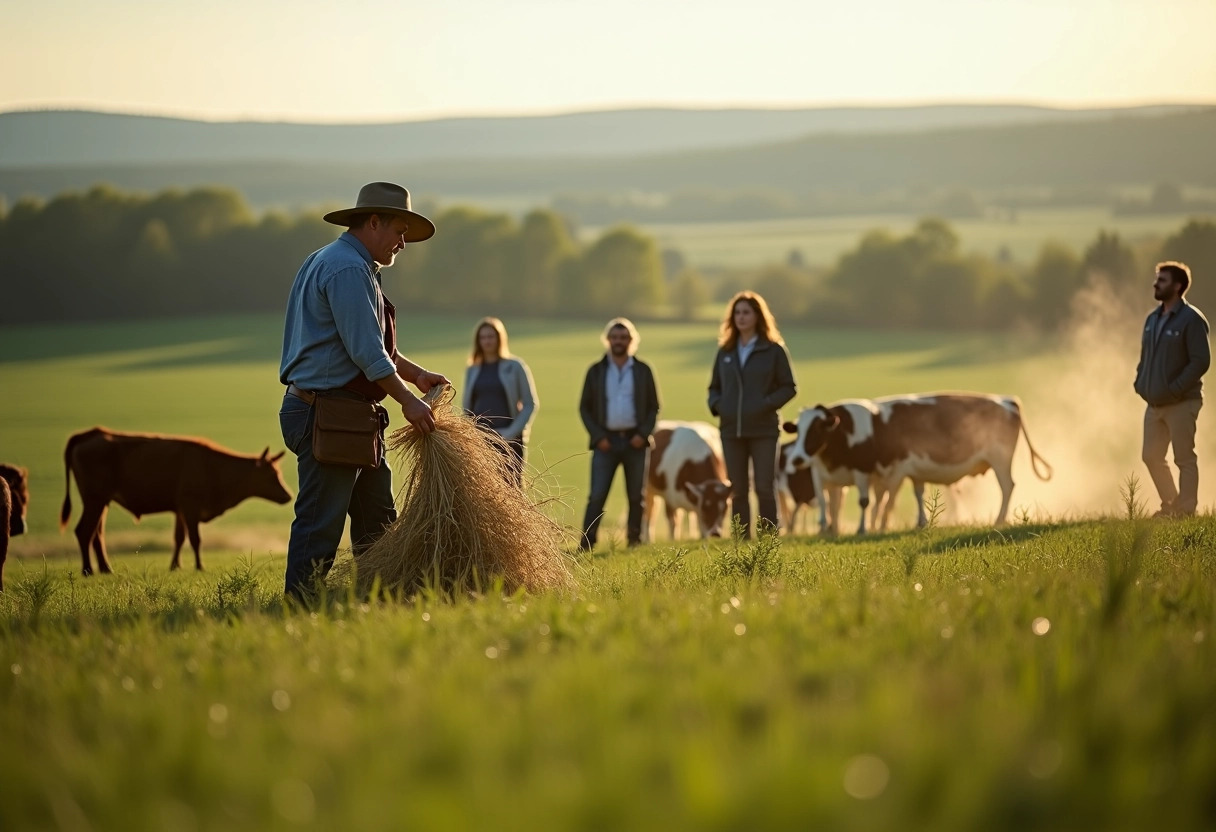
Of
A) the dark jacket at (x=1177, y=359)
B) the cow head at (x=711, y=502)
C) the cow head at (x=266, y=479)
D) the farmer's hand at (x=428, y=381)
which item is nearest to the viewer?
the farmer's hand at (x=428, y=381)

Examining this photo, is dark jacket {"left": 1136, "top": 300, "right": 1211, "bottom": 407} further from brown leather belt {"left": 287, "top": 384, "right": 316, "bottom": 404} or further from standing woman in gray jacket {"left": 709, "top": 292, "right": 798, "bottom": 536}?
brown leather belt {"left": 287, "top": 384, "right": 316, "bottom": 404}

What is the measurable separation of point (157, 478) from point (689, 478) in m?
8.03

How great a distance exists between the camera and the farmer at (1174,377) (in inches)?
474

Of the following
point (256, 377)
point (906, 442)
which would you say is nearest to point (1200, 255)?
point (256, 377)

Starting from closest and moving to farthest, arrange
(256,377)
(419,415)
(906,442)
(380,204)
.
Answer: (419,415)
(380,204)
(906,442)
(256,377)

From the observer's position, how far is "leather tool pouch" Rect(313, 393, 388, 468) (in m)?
7.14

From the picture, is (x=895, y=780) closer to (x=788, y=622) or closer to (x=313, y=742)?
(x=313, y=742)

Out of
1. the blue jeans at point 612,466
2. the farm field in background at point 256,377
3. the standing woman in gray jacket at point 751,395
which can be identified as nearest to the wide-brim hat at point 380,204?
the standing woman in gray jacket at point 751,395

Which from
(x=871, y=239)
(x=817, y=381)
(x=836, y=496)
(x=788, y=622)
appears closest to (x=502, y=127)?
(x=871, y=239)

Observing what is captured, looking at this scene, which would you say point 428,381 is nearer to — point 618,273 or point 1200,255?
point 1200,255

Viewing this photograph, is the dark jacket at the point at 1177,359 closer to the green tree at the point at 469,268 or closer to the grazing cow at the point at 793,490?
the grazing cow at the point at 793,490

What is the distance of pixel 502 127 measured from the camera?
581 ft

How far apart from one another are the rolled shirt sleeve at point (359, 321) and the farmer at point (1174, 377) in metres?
7.97

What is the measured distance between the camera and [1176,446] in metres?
12.4
